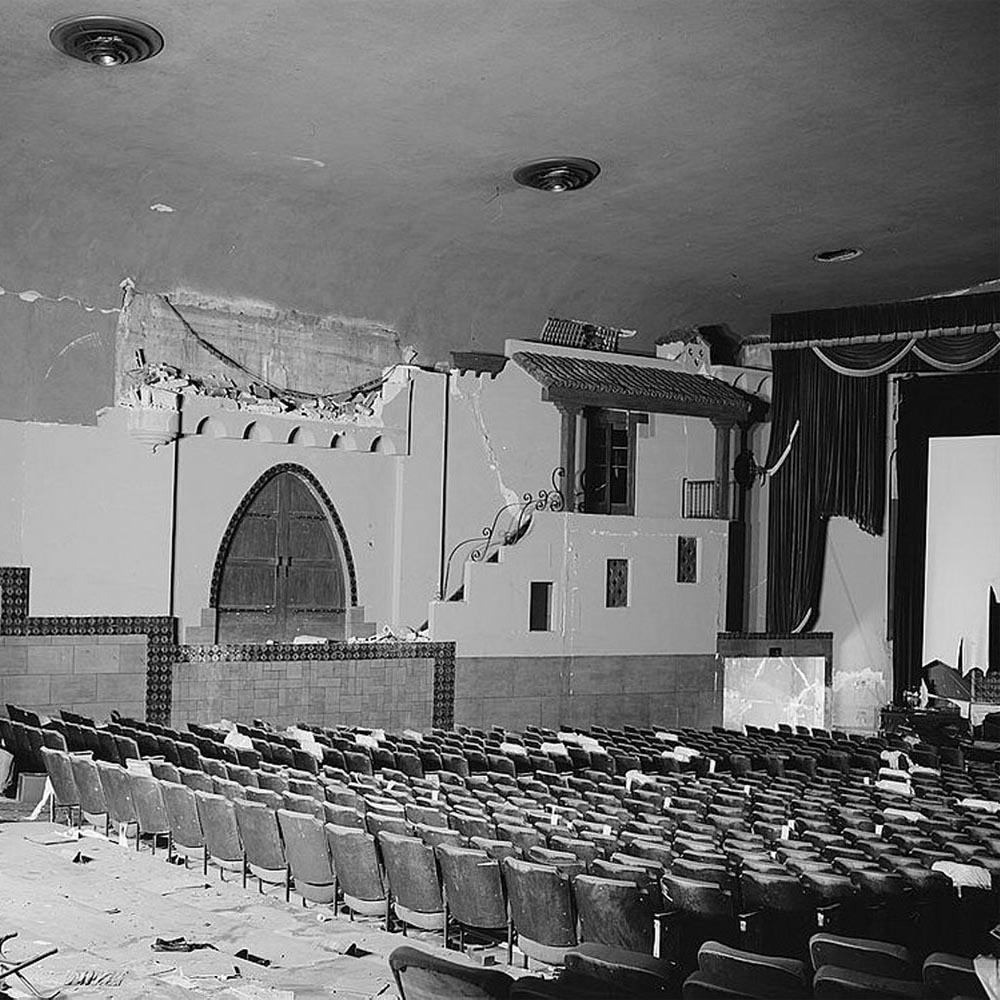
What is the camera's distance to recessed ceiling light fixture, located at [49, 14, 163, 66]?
12703mm

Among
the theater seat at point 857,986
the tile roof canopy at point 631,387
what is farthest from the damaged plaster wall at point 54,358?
the theater seat at point 857,986

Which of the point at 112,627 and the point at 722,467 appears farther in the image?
the point at 722,467

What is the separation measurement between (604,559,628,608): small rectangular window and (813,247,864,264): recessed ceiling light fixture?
591 cm

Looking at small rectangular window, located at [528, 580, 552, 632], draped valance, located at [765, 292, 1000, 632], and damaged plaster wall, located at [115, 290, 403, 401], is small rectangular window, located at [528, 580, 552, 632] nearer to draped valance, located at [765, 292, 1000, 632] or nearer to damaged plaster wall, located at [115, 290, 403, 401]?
damaged plaster wall, located at [115, 290, 403, 401]

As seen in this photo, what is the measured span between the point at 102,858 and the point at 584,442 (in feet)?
48.8

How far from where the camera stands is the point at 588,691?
2261 cm

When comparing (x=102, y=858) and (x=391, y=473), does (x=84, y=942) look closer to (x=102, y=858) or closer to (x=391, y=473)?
(x=102, y=858)

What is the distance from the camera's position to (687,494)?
2455cm

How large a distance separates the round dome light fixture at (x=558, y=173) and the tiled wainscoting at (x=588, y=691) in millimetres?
7535

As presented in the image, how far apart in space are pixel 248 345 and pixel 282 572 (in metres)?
3.35

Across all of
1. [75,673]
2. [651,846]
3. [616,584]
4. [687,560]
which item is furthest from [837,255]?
[651,846]

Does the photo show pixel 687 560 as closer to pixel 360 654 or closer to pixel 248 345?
pixel 360 654

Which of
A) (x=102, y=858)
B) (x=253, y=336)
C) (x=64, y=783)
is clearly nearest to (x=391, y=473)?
(x=253, y=336)

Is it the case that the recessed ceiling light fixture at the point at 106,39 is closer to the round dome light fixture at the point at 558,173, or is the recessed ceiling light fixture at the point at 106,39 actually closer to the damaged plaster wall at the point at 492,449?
the round dome light fixture at the point at 558,173
